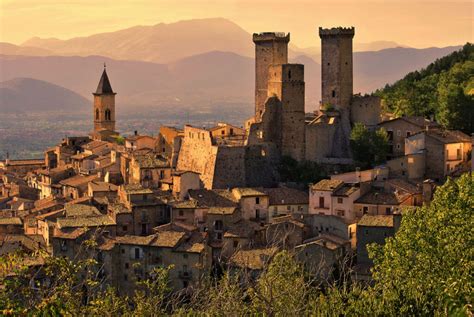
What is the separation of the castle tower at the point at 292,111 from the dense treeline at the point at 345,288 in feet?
61.4

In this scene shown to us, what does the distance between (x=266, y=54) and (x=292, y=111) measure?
23.5 ft

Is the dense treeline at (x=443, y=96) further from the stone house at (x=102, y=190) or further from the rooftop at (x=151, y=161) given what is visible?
the stone house at (x=102, y=190)

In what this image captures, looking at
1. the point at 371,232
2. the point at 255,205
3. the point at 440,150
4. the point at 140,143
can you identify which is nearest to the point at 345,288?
the point at 371,232

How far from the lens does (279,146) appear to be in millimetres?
48094

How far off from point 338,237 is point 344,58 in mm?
13967

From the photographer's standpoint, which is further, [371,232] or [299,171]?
[299,171]

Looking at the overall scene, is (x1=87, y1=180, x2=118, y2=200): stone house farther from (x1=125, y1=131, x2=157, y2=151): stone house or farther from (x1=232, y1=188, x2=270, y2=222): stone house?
(x1=125, y1=131, x2=157, y2=151): stone house

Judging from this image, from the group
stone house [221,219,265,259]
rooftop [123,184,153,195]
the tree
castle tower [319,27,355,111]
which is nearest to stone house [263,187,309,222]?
stone house [221,219,265,259]

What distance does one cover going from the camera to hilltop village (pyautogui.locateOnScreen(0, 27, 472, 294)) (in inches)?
1539

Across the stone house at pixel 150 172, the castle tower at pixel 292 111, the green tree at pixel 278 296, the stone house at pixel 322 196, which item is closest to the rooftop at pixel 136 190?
the stone house at pixel 150 172

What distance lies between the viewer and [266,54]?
176 feet

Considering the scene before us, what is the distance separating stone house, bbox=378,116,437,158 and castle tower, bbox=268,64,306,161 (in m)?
4.77

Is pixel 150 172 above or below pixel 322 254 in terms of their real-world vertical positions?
above

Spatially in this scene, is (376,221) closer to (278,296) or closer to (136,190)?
(136,190)
